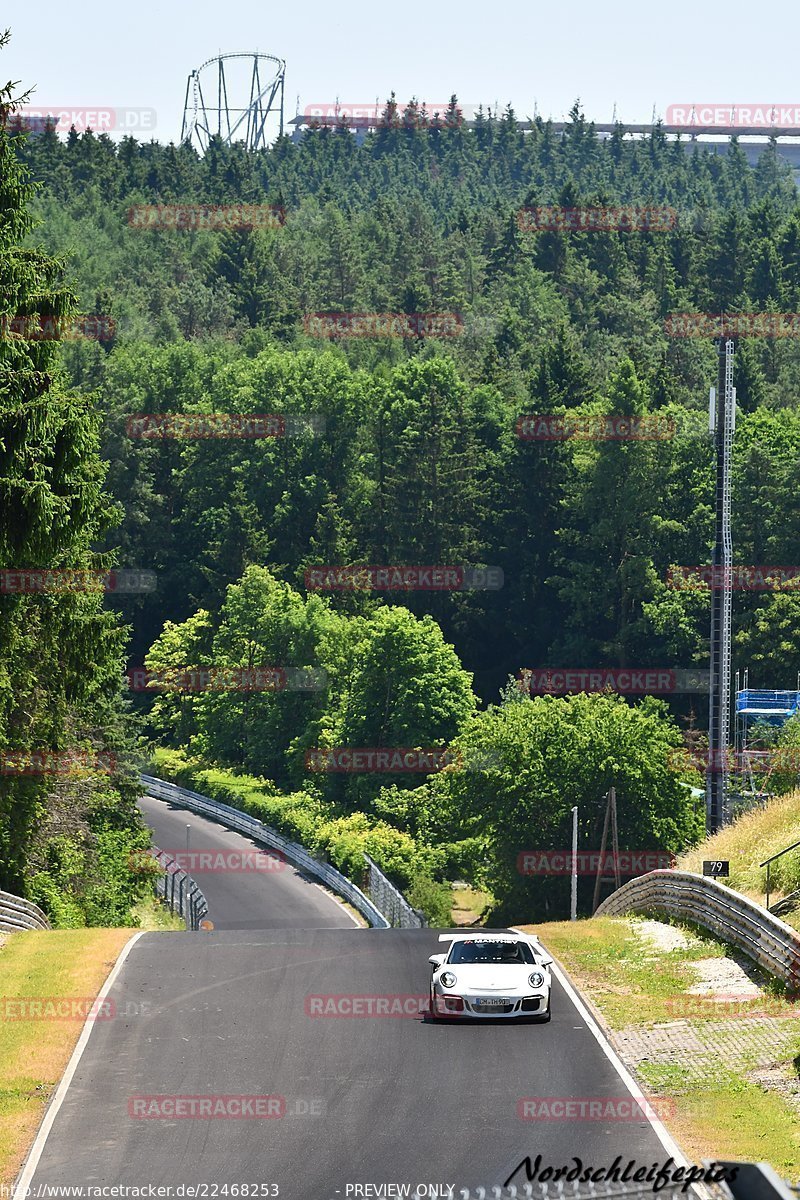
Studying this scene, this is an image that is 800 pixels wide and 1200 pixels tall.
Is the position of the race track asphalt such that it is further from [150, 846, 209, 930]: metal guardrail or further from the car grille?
[150, 846, 209, 930]: metal guardrail

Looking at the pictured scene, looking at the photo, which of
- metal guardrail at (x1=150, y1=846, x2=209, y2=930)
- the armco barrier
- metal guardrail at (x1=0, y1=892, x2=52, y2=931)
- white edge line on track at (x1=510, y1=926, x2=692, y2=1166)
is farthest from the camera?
metal guardrail at (x1=150, y1=846, x2=209, y2=930)

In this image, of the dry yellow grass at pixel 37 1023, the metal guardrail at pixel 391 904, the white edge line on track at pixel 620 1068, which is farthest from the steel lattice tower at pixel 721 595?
the white edge line on track at pixel 620 1068

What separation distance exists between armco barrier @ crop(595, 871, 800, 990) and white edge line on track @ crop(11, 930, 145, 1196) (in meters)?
9.63

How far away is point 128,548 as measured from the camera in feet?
397

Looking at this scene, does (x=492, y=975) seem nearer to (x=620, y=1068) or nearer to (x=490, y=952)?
(x=490, y=952)

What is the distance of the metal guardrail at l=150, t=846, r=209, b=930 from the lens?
2589 inches

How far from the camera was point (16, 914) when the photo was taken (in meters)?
31.8

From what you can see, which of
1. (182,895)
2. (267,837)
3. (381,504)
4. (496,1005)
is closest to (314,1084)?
(496,1005)

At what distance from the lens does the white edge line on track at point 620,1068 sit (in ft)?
54.4

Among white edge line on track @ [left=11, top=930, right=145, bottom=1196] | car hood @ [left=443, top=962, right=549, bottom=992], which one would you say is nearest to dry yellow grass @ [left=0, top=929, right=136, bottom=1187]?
white edge line on track @ [left=11, top=930, right=145, bottom=1196]

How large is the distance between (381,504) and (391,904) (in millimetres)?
58542

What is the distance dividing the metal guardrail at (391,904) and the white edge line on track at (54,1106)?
32.8m

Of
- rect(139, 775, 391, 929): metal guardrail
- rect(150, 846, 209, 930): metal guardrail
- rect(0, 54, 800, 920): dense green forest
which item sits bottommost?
rect(139, 775, 391, 929): metal guardrail

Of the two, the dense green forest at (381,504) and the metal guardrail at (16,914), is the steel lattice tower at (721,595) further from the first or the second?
the metal guardrail at (16,914)
